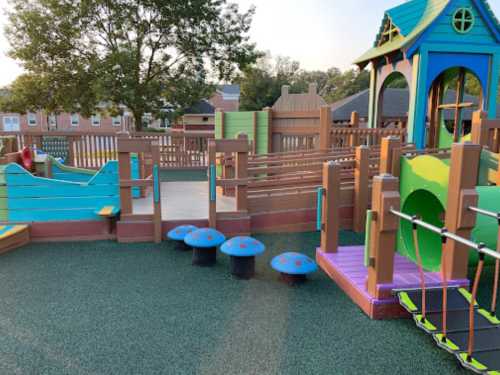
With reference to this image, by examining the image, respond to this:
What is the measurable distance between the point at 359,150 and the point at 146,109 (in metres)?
14.1

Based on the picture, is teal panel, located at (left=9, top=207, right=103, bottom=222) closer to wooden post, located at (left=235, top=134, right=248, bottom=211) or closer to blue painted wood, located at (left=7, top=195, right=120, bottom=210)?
blue painted wood, located at (left=7, top=195, right=120, bottom=210)

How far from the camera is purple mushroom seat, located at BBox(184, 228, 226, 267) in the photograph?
16.9 feet

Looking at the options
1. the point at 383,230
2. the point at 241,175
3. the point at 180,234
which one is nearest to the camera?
the point at 383,230

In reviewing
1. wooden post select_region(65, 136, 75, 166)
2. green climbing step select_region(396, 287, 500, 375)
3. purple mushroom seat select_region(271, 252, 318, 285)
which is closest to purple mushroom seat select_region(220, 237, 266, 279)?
purple mushroom seat select_region(271, 252, 318, 285)

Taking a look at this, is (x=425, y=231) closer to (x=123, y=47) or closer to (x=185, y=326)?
(x=185, y=326)

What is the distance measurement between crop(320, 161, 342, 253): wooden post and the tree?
555 inches

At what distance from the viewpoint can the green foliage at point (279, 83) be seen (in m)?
42.0

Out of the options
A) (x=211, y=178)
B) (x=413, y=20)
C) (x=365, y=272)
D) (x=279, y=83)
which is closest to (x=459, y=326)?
(x=365, y=272)

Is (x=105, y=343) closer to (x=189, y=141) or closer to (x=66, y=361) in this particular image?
(x=66, y=361)

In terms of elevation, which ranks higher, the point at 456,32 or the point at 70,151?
the point at 456,32

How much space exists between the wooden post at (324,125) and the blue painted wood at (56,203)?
5052 millimetres

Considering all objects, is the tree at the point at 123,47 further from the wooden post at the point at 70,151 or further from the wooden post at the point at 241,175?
the wooden post at the point at 241,175

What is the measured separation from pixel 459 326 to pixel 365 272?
1.40 metres

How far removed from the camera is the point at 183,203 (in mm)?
7746
